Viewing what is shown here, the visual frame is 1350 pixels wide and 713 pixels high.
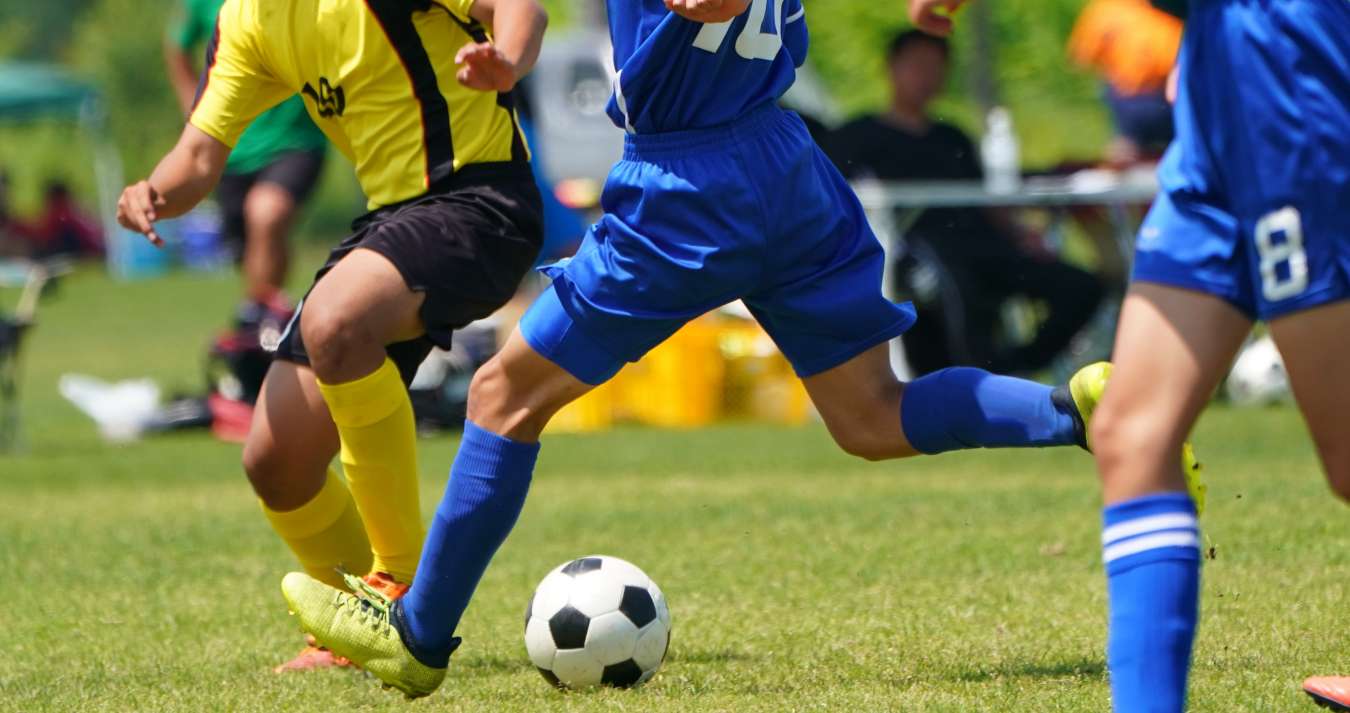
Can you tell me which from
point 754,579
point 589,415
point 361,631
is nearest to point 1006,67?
point 589,415

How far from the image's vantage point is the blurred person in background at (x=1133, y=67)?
12258 millimetres

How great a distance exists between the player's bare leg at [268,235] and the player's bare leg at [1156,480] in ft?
25.7

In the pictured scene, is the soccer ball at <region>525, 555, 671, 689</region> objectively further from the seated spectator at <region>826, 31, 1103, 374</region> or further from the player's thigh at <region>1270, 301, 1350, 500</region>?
the seated spectator at <region>826, 31, 1103, 374</region>

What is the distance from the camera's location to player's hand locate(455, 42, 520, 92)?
385 centimetres

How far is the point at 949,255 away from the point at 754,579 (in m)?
5.54

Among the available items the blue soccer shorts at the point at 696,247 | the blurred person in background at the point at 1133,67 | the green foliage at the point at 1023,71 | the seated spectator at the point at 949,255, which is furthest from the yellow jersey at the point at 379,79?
the green foliage at the point at 1023,71

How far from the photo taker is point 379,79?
15.6 feet

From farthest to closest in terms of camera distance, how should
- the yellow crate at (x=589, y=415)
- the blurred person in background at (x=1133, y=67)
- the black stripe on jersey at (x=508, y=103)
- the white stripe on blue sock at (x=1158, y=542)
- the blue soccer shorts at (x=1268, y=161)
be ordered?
the blurred person in background at (x=1133, y=67) → the yellow crate at (x=589, y=415) → the black stripe on jersey at (x=508, y=103) → the white stripe on blue sock at (x=1158, y=542) → the blue soccer shorts at (x=1268, y=161)

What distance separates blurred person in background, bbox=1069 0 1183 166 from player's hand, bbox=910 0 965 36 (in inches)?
320

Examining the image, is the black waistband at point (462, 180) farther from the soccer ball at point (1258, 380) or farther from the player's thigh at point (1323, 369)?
the soccer ball at point (1258, 380)

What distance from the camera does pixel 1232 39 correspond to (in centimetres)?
296

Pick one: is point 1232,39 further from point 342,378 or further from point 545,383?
point 342,378

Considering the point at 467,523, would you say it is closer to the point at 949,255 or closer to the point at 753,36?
the point at 753,36

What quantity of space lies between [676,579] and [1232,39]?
3293 millimetres
